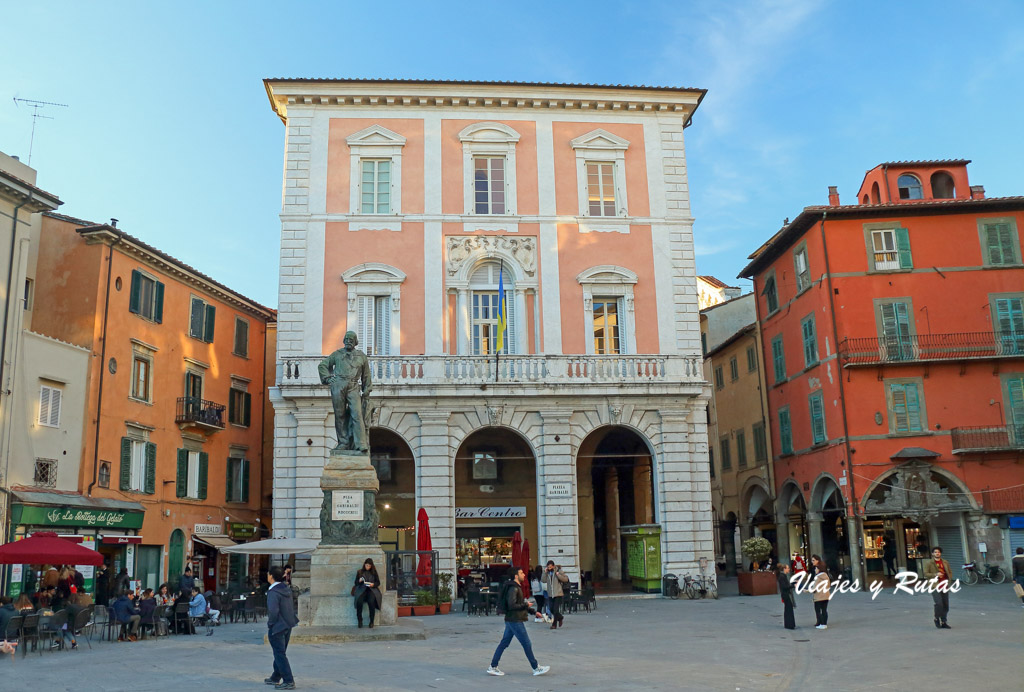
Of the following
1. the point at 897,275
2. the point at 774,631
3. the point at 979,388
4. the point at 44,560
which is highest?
the point at 897,275

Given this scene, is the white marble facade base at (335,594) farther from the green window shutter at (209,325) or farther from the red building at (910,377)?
the green window shutter at (209,325)

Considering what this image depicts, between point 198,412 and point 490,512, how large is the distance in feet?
37.3

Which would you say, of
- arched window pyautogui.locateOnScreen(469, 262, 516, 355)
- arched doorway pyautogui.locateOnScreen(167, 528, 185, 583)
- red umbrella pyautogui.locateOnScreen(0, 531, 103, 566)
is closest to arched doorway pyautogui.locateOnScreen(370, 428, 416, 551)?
arched window pyautogui.locateOnScreen(469, 262, 516, 355)

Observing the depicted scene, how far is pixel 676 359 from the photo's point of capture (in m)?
28.0

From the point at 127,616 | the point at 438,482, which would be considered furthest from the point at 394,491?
the point at 127,616

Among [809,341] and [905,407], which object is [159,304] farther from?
[905,407]

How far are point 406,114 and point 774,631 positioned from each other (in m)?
19.5

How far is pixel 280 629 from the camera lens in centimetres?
1094

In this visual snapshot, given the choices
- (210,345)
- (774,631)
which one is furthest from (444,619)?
(210,345)

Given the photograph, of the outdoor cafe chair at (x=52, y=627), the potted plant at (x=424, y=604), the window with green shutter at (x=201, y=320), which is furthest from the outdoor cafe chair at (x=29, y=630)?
the window with green shutter at (x=201, y=320)

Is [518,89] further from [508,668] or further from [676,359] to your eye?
[508,668]

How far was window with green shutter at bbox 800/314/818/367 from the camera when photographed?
3209 cm

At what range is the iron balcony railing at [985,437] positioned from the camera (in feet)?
96.1

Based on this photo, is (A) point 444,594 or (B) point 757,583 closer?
(A) point 444,594
